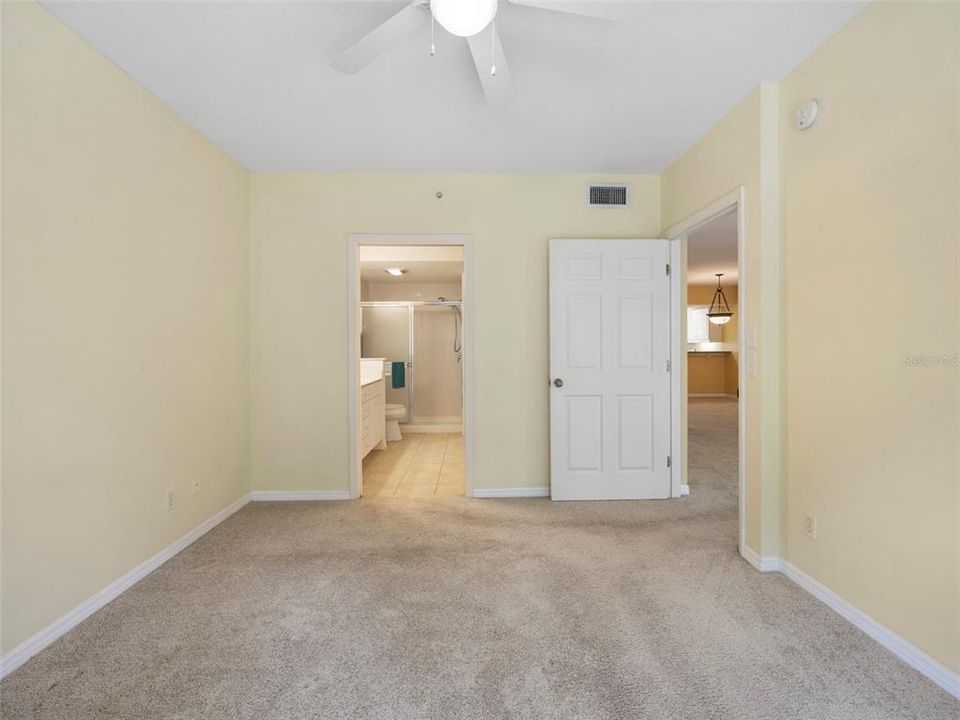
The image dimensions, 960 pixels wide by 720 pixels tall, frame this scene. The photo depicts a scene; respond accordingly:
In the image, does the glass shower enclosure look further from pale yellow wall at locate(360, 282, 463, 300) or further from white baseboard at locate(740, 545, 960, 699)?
white baseboard at locate(740, 545, 960, 699)

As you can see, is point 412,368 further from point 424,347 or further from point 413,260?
point 413,260

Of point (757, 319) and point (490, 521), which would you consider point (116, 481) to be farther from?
point (757, 319)

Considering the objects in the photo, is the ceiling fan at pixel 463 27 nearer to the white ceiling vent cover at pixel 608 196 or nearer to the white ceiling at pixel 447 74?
the white ceiling at pixel 447 74

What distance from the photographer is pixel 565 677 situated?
5.04ft

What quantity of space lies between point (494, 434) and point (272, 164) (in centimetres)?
262

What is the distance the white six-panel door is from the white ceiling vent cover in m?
0.39

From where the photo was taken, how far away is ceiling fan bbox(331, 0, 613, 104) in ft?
4.55

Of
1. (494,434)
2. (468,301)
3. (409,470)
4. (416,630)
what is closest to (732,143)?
(468,301)

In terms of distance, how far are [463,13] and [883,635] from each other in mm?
2735

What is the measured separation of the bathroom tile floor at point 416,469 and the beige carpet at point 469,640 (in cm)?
89

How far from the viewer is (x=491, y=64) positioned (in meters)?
1.68

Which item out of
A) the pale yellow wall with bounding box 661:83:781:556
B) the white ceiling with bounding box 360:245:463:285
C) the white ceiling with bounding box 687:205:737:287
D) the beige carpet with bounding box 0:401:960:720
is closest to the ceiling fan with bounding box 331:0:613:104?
the pale yellow wall with bounding box 661:83:781:556

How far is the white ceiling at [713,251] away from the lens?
15.8 ft

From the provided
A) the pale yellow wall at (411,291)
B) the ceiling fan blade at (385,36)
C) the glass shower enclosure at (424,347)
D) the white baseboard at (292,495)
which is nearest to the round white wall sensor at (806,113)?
the ceiling fan blade at (385,36)
